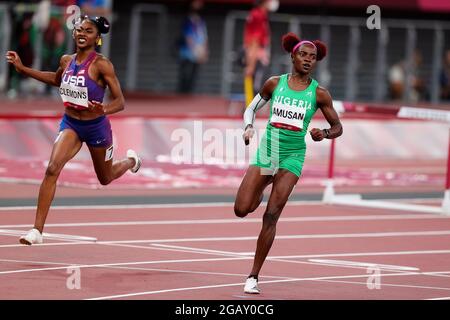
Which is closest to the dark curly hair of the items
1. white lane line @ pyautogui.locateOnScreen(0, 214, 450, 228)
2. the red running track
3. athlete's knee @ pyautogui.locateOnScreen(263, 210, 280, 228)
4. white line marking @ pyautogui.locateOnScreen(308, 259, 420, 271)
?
athlete's knee @ pyautogui.locateOnScreen(263, 210, 280, 228)

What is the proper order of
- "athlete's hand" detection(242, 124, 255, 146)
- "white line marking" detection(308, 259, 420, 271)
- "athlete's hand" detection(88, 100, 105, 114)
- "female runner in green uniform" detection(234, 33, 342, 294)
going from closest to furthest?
"athlete's hand" detection(242, 124, 255, 146)
"female runner in green uniform" detection(234, 33, 342, 294)
"athlete's hand" detection(88, 100, 105, 114)
"white line marking" detection(308, 259, 420, 271)

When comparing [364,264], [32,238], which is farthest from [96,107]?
[364,264]

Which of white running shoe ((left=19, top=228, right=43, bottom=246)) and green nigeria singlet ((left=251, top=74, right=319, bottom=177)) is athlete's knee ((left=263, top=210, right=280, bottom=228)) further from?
white running shoe ((left=19, top=228, right=43, bottom=246))

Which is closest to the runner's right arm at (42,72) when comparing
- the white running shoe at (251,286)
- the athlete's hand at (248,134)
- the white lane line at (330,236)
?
the white lane line at (330,236)

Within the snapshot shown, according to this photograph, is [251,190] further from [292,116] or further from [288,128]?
[292,116]

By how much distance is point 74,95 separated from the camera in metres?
13.6

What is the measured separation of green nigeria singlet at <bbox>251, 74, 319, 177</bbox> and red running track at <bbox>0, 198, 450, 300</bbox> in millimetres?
1116

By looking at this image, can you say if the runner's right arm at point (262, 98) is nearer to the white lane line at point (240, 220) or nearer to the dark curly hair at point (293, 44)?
the dark curly hair at point (293, 44)

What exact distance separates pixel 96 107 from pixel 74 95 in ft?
1.10

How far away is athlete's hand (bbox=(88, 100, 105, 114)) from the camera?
13.3 metres

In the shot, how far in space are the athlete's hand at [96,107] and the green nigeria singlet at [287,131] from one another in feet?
5.85

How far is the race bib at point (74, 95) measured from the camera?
13.6 m
